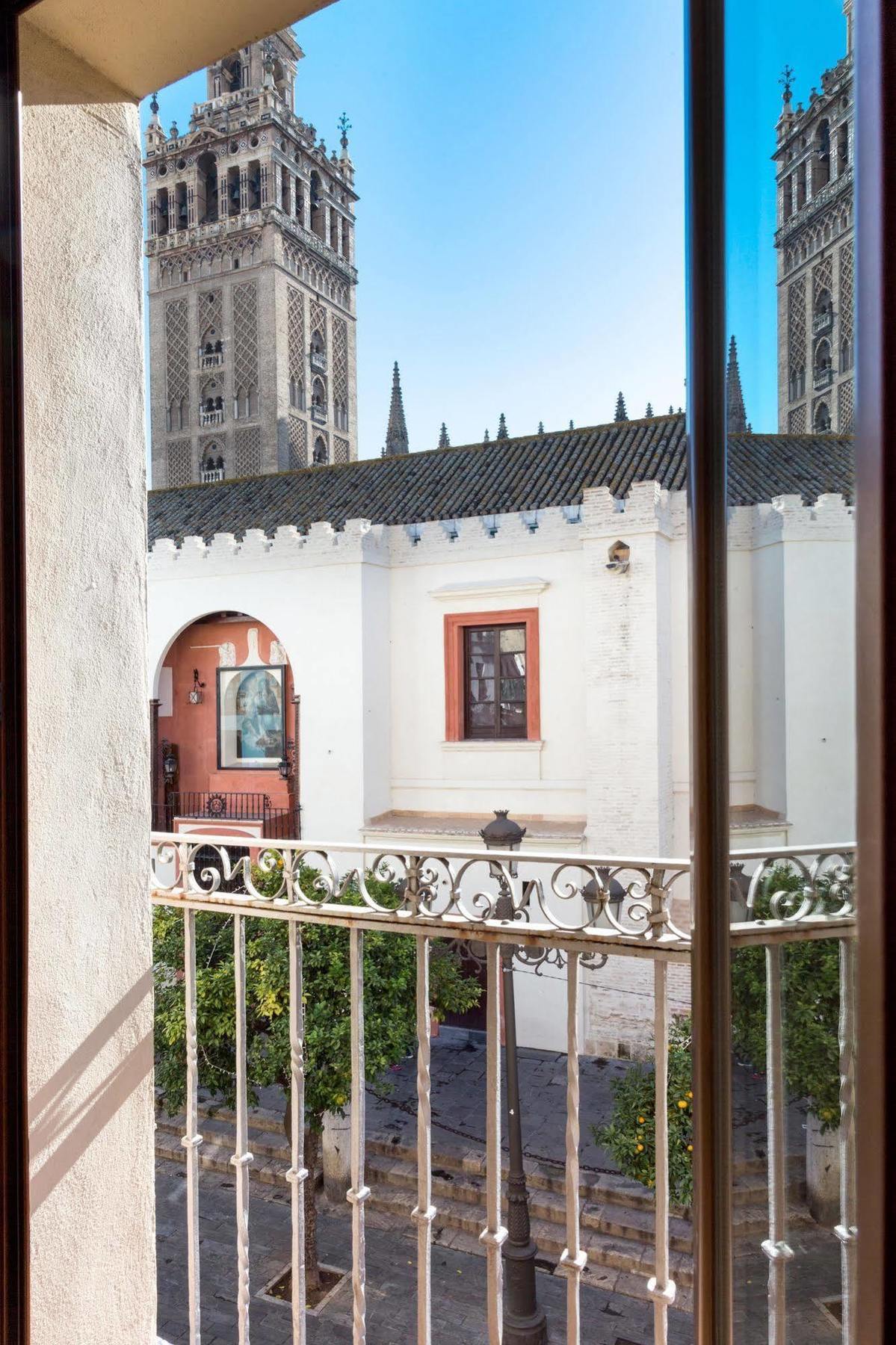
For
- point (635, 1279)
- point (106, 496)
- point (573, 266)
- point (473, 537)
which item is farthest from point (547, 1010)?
point (106, 496)

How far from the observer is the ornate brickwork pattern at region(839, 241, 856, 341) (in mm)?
227

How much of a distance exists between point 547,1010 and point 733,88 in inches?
207

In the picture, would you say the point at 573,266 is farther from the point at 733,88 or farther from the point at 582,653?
the point at 733,88

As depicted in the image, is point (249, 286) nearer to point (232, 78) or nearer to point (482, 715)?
point (232, 78)

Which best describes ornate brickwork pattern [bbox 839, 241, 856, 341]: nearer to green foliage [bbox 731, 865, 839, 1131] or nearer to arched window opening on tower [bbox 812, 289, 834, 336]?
arched window opening on tower [bbox 812, 289, 834, 336]

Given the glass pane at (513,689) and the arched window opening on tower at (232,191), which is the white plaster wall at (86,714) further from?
the arched window opening on tower at (232,191)

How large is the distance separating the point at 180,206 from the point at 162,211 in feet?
0.96

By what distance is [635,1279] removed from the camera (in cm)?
280

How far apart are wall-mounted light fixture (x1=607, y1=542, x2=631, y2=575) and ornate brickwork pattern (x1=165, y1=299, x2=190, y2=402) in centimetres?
699

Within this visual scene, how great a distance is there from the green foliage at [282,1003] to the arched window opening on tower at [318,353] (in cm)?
931

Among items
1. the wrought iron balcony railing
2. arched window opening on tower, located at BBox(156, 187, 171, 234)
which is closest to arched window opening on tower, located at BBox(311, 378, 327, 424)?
arched window opening on tower, located at BBox(156, 187, 171, 234)

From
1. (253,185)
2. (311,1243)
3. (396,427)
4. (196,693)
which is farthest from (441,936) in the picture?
(253,185)

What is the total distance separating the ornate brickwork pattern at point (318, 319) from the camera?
32.6 ft

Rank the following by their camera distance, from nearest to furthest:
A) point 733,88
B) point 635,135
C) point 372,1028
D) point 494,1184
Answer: point 733,88 → point 494,1184 → point 635,135 → point 372,1028
